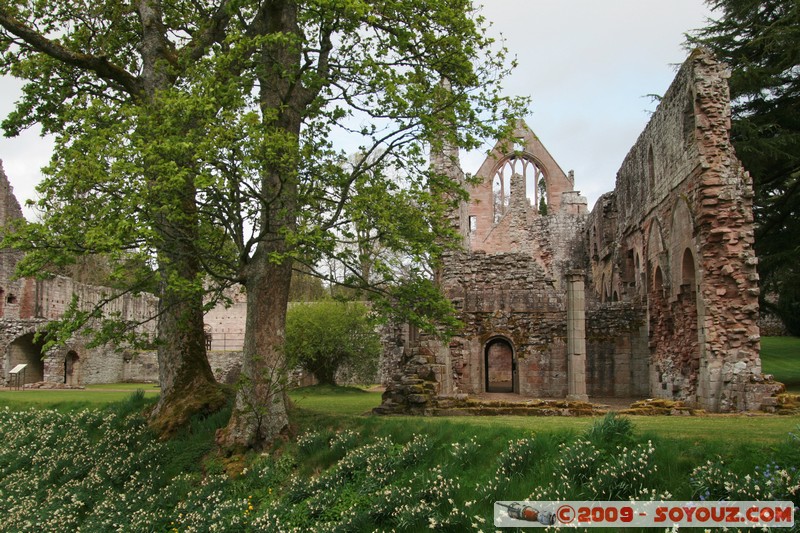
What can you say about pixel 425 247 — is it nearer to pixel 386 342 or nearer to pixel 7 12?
pixel 7 12

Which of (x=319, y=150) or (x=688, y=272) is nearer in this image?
(x=319, y=150)

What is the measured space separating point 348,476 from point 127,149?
541cm

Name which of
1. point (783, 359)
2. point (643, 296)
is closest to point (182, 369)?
point (643, 296)

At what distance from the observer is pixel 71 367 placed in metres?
30.8

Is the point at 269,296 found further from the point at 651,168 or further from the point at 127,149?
the point at 651,168

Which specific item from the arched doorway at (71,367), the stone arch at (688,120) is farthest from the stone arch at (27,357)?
the stone arch at (688,120)

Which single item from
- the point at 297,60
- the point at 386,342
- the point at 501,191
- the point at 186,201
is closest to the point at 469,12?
the point at 297,60

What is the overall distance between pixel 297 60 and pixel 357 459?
6.53 meters

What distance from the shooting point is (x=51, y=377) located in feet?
95.7

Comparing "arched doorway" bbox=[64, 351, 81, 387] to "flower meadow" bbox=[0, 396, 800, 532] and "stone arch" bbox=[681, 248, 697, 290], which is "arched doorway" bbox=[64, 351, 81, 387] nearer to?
"flower meadow" bbox=[0, 396, 800, 532]

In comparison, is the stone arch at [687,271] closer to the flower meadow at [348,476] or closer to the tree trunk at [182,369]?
the flower meadow at [348,476]

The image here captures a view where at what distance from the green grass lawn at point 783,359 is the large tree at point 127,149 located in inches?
649

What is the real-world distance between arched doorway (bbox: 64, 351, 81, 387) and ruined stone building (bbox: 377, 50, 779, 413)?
14.6 m

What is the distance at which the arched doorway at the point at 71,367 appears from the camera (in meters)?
30.7
